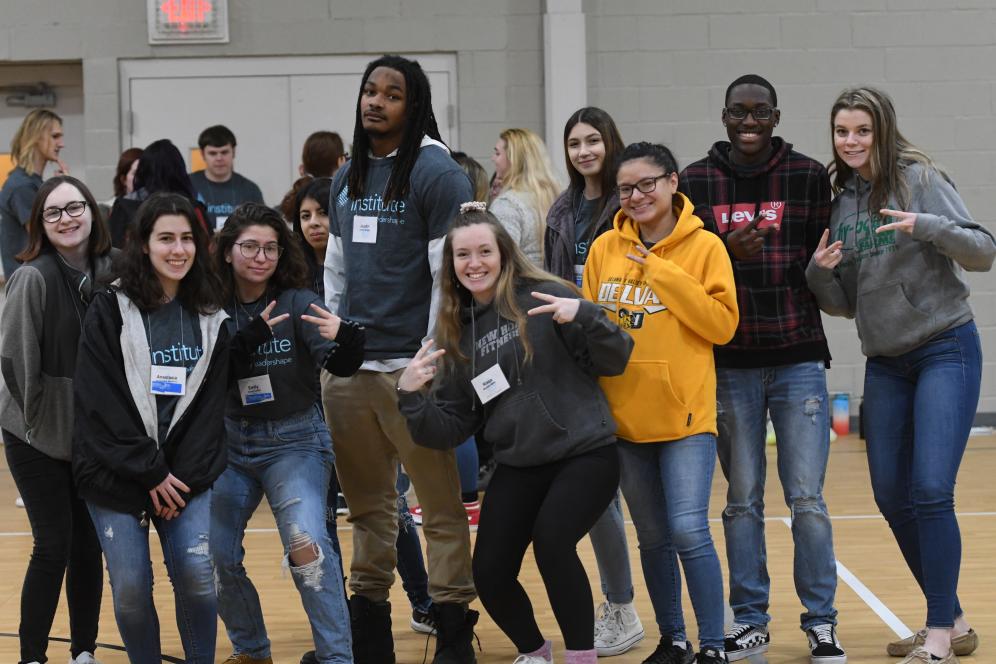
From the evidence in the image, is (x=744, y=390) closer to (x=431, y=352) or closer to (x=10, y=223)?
(x=431, y=352)

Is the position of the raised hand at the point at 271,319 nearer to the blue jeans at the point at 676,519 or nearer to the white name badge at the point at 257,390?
Result: the white name badge at the point at 257,390

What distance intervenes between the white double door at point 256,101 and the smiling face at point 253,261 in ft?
14.8

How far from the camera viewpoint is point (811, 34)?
7.85 meters

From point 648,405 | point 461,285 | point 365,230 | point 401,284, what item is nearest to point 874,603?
point 648,405

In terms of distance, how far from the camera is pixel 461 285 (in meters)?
3.40

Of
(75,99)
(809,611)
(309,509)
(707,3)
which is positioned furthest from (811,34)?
(309,509)

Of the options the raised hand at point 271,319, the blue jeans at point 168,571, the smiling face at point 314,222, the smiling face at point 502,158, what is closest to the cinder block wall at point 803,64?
the smiling face at point 502,158

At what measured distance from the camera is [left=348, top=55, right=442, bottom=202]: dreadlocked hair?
3455mm

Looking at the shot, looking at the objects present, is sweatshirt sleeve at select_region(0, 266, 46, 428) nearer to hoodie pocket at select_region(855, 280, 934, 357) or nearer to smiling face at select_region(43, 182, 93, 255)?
smiling face at select_region(43, 182, 93, 255)

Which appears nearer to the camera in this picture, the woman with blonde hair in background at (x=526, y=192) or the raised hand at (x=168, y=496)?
the raised hand at (x=168, y=496)

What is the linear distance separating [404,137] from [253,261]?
0.53 metres

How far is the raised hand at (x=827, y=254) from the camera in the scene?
11.2 feet

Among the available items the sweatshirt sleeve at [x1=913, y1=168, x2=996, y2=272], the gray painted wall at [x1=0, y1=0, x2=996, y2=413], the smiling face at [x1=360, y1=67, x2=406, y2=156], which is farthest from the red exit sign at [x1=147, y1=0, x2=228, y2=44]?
the sweatshirt sleeve at [x1=913, y1=168, x2=996, y2=272]

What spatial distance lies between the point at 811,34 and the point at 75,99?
182 inches
